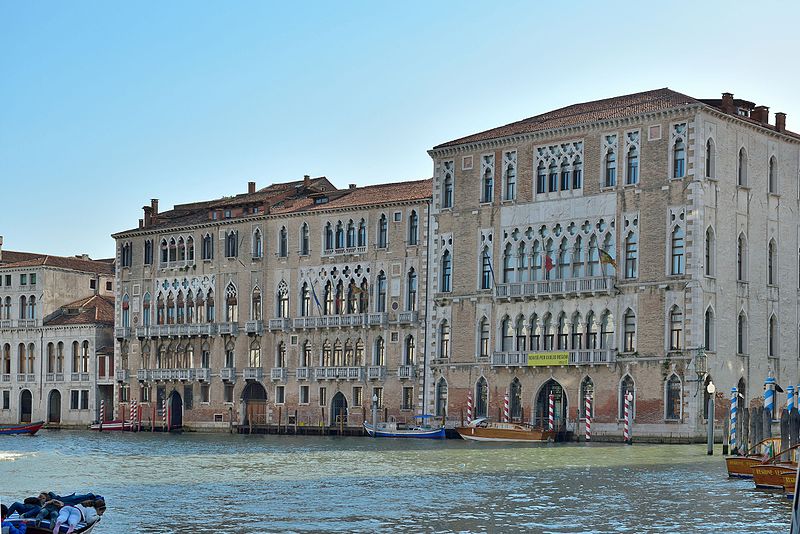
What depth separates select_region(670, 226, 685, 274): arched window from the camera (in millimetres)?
46531

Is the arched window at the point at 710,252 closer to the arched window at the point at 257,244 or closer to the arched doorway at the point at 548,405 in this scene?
the arched doorway at the point at 548,405

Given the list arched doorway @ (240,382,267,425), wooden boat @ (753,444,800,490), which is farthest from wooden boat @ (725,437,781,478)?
arched doorway @ (240,382,267,425)

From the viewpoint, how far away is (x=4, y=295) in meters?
72.2

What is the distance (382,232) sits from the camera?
56.6 meters

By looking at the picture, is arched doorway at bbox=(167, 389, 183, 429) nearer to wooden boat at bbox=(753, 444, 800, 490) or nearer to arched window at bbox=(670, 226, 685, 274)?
arched window at bbox=(670, 226, 685, 274)

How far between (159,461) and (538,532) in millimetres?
18562

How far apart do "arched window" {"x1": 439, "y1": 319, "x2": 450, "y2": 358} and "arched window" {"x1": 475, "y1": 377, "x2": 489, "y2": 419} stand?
1967 mm

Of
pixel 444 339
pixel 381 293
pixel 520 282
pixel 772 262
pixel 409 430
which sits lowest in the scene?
pixel 409 430

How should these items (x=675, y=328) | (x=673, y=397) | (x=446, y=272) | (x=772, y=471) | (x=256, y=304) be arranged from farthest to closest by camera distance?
(x=256, y=304)
(x=446, y=272)
(x=675, y=328)
(x=673, y=397)
(x=772, y=471)

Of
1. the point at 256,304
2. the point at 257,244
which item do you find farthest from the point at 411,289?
the point at 257,244

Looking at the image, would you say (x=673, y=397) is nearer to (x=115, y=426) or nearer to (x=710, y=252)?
(x=710, y=252)

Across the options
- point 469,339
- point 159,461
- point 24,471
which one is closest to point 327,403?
point 469,339

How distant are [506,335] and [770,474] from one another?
1042 inches

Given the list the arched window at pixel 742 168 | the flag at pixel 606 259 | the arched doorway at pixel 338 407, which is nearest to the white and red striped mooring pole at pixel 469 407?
the arched doorway at pixel 338 407
